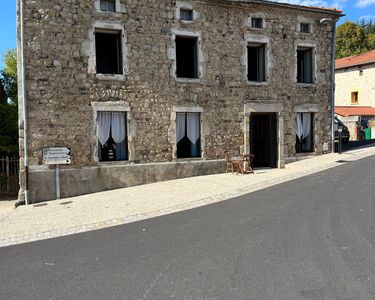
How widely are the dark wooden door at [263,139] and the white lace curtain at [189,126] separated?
107 inches

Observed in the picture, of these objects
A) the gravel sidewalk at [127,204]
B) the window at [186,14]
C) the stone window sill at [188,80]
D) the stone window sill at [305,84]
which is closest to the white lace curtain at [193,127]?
the stone window sill at [188,80]

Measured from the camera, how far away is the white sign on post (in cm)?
1080

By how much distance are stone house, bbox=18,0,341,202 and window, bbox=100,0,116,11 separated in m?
0.03

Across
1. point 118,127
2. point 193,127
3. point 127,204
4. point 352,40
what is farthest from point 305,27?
point 352,40

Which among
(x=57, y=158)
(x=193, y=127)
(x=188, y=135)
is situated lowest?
(x=57, y=158)

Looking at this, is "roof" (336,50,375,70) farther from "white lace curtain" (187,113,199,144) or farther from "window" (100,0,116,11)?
"window" (100,0,116,11)

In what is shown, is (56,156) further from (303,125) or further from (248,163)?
(303,125)

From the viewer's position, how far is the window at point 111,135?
11.7m

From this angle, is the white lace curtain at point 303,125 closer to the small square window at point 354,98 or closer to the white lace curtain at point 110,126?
the white lace curtain at point 110,126

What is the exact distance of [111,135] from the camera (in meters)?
11.9

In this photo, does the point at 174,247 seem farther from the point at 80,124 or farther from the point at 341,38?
the point at 341,38

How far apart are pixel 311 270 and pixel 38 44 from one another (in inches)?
389

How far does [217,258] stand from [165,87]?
28.0ft

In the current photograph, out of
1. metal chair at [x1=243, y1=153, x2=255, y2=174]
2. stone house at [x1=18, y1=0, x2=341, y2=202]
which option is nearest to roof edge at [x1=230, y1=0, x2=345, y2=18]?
stone house at [x1=18, y1=0, x2=341, y2=202]
